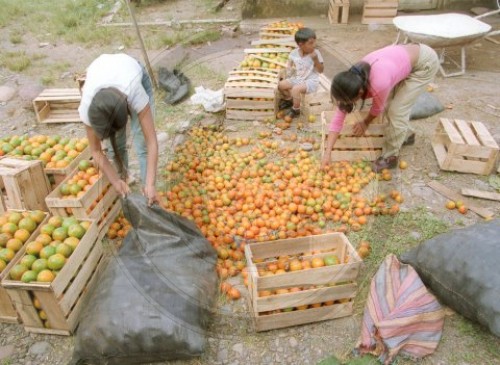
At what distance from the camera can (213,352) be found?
3166 millimetres

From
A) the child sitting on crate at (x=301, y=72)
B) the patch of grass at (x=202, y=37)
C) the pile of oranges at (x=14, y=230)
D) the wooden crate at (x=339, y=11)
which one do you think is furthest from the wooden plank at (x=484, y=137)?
the patch of grass at (x=202, y=37)

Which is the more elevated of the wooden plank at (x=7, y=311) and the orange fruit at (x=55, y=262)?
the orange fruit at (x=55, y=262)

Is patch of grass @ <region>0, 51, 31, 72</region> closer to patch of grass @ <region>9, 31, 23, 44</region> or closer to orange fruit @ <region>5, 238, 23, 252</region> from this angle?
patch of grass @ <region>9, 31, 23, 44</region>

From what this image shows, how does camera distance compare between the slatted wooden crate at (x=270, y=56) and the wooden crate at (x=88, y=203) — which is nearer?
the wooden crate at (x=88, y=203)

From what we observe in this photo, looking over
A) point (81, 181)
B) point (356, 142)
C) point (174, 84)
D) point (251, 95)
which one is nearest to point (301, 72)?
point (251, 95)

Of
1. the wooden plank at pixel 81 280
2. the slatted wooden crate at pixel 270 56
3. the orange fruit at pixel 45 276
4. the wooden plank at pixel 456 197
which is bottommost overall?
the wooden plank at pixel 456 197

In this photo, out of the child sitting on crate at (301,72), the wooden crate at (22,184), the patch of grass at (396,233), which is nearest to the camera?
the wooden crate at (22,184)

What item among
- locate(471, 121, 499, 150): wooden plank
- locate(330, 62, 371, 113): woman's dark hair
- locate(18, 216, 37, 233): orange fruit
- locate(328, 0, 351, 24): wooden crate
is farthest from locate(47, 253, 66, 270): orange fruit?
locate(328, 0, 351, 24): wooden crate

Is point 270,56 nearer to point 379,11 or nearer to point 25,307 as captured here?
point 379,11

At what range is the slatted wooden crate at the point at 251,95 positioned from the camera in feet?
19.7

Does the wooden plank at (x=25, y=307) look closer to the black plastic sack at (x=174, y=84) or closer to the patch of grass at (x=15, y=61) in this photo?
the black plastic sack at (x=174, y=84)

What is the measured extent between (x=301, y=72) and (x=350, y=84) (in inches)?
89.4

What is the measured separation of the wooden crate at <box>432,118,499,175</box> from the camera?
4.68m

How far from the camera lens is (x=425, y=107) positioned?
605cm
